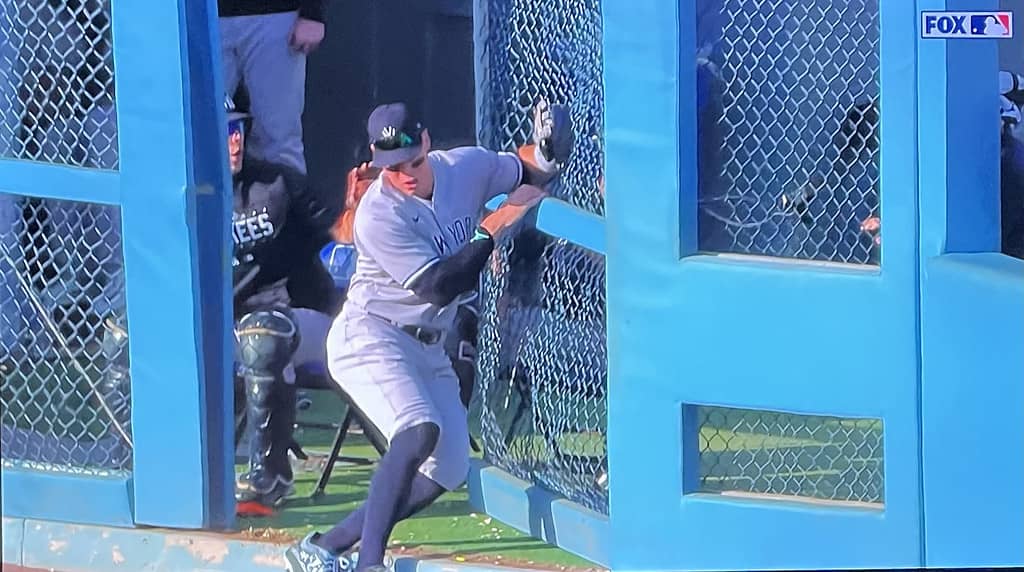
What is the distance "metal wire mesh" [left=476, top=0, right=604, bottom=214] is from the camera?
3750 millimetres

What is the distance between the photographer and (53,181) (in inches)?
159

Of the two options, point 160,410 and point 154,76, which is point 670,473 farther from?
point 154,76

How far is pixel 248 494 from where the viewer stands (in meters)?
4.03

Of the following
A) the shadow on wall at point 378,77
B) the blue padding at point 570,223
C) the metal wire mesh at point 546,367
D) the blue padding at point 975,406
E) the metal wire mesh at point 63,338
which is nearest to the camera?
the blue padding at point 975,406

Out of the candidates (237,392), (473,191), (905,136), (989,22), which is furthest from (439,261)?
(989,22)

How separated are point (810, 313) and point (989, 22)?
75 cm

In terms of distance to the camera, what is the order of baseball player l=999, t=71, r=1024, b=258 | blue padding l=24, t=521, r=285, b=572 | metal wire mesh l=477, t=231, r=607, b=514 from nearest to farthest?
1. baseball player l=999, t=71, r=1024, b=258
2. metal wire mesh l=477, t=231, r=607, b=514
3. blue padding l=24, t=521, r=285, b=572

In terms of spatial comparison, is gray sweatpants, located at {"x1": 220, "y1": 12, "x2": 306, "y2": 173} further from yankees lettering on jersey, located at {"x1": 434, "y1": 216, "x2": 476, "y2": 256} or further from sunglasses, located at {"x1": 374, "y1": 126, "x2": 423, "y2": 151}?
yankees lettering on jersey, located at {"x1": 434, "y1": 216, "x2": 476, "y2": 256}

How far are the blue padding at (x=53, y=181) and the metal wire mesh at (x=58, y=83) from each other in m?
0.05

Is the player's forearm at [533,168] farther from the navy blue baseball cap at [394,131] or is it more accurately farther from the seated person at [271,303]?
the seated person at [271,303]

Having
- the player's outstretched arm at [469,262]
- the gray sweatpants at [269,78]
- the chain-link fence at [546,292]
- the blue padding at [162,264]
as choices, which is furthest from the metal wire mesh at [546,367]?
the blue padding at [162,264]

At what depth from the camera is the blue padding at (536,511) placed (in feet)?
12.7

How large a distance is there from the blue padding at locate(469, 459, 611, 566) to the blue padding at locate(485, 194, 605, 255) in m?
0.63

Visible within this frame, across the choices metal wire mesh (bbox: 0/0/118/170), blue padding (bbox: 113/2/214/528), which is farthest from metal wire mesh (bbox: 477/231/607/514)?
metal wire mesh (bbox: 0/0/118/170)
